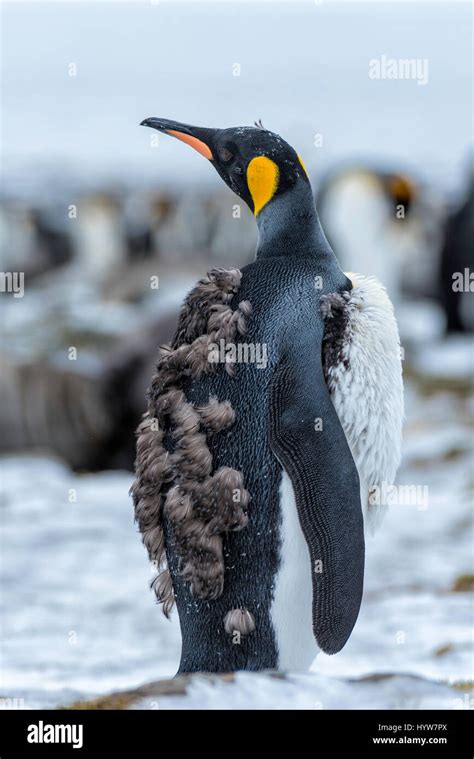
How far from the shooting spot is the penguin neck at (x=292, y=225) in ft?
6.76

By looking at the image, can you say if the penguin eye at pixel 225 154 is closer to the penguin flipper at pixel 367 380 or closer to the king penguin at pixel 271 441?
the king penguin at pixel 271 441

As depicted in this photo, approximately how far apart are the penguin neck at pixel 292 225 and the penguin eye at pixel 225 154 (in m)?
0.12

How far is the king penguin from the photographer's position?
1931 mm

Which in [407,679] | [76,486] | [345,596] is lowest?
[76,486]

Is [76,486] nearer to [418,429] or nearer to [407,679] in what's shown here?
[418,429]

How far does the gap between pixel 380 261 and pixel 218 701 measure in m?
8.78

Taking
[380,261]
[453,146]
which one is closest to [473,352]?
[380,261]

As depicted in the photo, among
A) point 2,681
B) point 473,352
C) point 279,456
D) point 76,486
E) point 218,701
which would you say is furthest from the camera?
point 473,352

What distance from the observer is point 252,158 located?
205 centimetres

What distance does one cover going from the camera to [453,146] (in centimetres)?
3456

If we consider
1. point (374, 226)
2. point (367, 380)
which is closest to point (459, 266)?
point (374, 226)

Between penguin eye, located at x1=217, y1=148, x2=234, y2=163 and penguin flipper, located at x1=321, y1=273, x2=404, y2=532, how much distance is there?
34cm

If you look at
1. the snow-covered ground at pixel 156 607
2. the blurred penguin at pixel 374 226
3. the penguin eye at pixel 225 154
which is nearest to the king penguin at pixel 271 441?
the penguin eye at pixel 225 154

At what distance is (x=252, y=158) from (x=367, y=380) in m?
0.47
